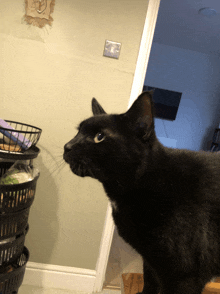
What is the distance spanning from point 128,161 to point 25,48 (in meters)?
1.00

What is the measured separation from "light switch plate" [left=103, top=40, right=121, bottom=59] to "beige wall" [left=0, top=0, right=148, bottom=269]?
27mm

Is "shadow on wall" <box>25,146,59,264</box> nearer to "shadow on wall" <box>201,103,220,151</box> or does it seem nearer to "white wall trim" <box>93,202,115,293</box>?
"white wall trim" <box>93,202,115,293</box>

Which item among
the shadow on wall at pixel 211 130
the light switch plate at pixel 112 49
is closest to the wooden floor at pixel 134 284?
the light switch plate at pixel 112 49

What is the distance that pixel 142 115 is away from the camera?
0.59 metres

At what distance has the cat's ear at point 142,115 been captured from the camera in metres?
0.56

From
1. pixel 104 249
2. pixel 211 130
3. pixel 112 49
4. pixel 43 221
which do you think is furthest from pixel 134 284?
pixel 211 130

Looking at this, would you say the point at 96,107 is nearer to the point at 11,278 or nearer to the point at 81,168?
the point at 81,168

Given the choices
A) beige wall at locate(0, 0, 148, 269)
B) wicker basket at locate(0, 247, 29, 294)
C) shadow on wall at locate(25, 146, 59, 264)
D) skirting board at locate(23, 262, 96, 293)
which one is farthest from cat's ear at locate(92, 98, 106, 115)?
skirting board at locate(23, 262, 96, 293)

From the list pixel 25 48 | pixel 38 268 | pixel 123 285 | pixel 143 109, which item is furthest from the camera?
pixel 38 268

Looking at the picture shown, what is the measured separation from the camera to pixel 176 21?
10.7 feet

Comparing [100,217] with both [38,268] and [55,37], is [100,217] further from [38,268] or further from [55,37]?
[55,37]

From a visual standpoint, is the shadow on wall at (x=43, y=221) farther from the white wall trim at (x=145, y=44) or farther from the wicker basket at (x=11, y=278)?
the white wall trim at (x=145, y=44)

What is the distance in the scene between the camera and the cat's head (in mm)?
606

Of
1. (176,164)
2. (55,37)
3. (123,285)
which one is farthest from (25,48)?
(123,285)
